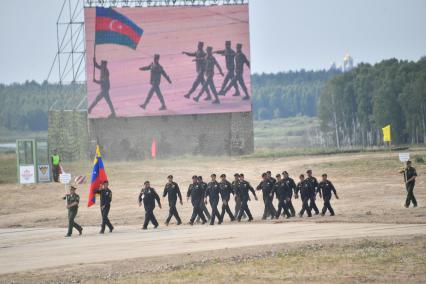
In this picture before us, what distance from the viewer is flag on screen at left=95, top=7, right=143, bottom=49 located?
74.4 m

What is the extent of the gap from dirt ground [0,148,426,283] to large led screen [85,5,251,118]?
4.28m

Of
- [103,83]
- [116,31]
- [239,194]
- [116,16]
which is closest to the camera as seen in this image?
[239,194]

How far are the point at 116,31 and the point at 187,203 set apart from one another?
108ft

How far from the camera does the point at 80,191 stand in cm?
5162

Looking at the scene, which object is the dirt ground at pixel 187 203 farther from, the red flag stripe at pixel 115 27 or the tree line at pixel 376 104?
the tree line at pixel 376 104

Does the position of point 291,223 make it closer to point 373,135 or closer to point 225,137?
point 225,137

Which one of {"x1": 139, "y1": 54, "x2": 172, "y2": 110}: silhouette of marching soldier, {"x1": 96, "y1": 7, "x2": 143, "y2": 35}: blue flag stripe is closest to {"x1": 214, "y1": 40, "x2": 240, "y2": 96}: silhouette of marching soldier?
{"x1": 139, "y1": 54, "x2": 172, "y2": 110}: silhouette of marching soldier

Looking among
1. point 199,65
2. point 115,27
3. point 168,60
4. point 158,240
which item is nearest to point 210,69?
point 199,65

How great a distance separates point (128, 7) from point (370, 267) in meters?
55.5

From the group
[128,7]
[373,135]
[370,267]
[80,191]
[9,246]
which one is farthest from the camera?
[373,135]

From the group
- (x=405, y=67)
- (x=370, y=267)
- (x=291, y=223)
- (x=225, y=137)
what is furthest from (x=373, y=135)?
(x=370, y=267)

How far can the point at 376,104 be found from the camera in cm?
10062

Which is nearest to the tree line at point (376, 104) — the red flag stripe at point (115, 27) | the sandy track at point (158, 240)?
the red flag stripe at point (115, 27)

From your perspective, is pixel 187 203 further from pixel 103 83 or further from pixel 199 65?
pixel 199 65
